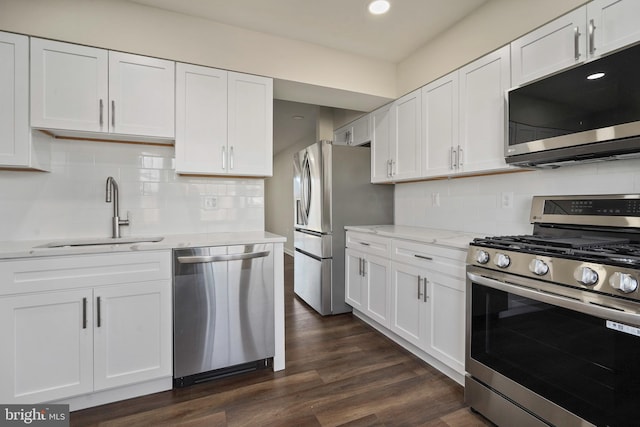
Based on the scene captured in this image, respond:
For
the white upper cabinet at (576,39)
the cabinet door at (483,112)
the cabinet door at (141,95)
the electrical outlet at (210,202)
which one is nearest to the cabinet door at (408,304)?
the cabinet door at (483,112)

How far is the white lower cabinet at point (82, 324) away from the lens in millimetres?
1586

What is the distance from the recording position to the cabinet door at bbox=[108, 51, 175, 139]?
79.9 inches

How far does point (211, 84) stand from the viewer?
2.29 m

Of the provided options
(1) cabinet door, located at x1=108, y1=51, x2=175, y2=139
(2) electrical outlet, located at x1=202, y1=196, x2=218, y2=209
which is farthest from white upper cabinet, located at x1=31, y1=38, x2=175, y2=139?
(2) electrical outlet, located at x1=202, y1=196, x2=218, y2=209

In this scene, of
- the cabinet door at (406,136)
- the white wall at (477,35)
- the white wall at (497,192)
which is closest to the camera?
the white wall at (497,192)

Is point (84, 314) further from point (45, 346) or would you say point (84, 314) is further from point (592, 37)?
point (592, 37)

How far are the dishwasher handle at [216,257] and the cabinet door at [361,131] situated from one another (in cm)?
199

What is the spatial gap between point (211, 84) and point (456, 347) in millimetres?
2523

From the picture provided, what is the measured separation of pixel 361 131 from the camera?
3557mm

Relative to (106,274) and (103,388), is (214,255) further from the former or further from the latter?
(103,388)

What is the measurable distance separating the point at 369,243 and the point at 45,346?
2310 mm

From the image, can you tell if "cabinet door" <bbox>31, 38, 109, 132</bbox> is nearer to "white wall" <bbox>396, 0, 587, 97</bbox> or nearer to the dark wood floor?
the dark wood floor

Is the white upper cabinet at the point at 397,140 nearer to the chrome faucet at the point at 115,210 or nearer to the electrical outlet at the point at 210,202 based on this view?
the electrical outlet at the point at 210,202

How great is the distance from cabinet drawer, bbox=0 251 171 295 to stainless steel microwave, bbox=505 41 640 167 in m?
2.30
